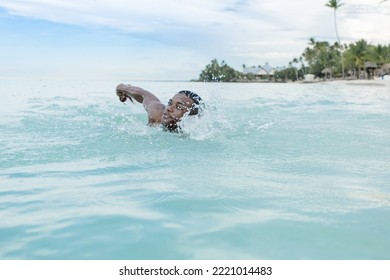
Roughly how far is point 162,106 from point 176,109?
0.48 m

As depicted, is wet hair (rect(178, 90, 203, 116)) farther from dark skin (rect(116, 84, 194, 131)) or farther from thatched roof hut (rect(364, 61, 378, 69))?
thatched roof hut (rect(364, 61, 378, 69))

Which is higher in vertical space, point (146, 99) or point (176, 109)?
point (146, 99)

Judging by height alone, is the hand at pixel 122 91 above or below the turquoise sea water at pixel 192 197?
above

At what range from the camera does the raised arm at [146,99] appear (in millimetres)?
6152

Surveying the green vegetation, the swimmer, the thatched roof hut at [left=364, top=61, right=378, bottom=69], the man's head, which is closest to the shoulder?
the swimmer

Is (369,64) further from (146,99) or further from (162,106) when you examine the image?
(162,106)

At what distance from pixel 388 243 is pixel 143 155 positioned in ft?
9.14

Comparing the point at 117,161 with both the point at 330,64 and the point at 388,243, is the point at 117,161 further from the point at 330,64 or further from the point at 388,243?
the point at 330,64

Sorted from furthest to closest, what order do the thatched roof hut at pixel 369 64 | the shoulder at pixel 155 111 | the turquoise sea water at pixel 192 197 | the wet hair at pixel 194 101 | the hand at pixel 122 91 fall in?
the thatched roof hut at pixel 369 64 → the hand at pixel 122 91 → the shoulder at pixel 155 111 → the wet hair at pixel 194 101 → the turquoise sea water at pixel 192 197

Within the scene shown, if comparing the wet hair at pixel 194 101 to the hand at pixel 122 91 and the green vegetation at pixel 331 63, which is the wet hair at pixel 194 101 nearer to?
the hand at pixel 122 91

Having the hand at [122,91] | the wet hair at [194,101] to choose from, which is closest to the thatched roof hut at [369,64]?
the hand at [122,91]

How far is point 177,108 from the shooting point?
5789 mm

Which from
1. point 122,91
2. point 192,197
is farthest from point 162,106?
point 192,197
